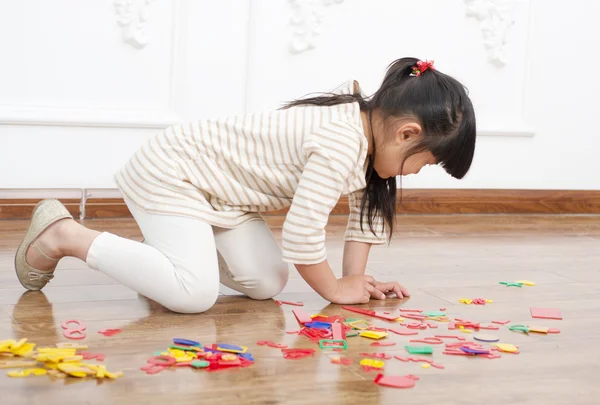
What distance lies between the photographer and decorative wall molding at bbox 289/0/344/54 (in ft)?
7.59

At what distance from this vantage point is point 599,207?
9.14 feet

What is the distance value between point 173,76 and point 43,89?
1.08 ft

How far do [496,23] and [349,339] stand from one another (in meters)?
1.66

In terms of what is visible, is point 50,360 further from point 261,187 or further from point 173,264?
point 261,187

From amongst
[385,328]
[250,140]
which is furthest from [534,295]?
[250,140]

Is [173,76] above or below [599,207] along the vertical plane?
above

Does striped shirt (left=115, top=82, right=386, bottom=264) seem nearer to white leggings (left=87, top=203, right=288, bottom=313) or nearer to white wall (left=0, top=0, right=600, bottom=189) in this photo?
white leggings (left=87, top=203, right=288, bottom=313)

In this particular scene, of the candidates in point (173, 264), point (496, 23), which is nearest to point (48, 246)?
point (173, 264)

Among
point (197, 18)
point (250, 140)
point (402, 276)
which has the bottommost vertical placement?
point (402, 276)

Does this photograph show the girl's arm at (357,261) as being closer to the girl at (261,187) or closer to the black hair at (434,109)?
the girl at (261,187)

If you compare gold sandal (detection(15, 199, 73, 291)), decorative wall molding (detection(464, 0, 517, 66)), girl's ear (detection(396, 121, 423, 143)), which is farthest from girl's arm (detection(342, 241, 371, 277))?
decorative wall molding (detection(464, 0, 517, 66))

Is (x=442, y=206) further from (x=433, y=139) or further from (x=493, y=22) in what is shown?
(x=433, y=139)

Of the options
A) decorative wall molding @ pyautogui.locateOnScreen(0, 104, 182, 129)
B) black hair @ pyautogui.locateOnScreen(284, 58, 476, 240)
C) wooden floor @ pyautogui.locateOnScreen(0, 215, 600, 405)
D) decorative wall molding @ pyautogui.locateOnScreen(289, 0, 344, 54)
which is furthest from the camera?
decorative wall molding @ pyautogui.locateOnScreen(289, 0, 344, 54)

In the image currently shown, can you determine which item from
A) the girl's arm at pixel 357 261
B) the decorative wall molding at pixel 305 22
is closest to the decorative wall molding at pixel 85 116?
the decorative wall molding at pixel 305 22
